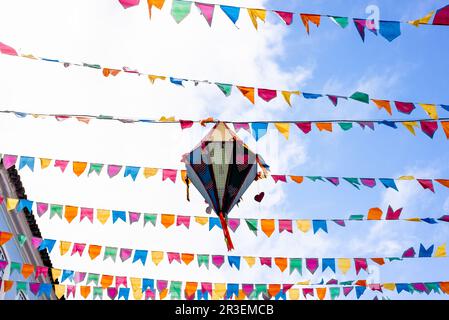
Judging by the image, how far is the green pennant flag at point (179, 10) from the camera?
566 centimetres

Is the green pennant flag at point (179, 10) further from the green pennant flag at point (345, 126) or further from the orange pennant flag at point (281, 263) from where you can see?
the orange pennant flag at point (281, 263)

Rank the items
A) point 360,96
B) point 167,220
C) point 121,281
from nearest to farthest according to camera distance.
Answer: point 360,96 → point 167,220 → point 121,281

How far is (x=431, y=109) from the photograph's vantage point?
23.4 ft

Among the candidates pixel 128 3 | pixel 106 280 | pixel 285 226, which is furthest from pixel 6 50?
pixel 285 226

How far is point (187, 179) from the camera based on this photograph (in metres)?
9.70

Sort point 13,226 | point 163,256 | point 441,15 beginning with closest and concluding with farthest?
point 441,15, point 163,256, point 13,226

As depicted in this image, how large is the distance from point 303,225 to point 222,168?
6.89ft

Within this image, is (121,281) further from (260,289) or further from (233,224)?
(260,289)

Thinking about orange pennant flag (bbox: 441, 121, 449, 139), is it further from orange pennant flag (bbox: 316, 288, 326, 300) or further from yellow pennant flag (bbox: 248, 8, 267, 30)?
orange pennant flag (bbox: 316, 288, 326, 300)

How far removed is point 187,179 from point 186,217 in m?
0.83

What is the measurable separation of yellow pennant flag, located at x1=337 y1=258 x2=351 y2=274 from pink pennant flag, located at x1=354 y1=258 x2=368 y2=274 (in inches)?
5.7

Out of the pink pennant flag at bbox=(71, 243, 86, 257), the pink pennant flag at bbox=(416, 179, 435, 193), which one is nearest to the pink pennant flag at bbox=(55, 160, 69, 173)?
the pink pennant flag at bbox=(71, 243, 86, 257)
